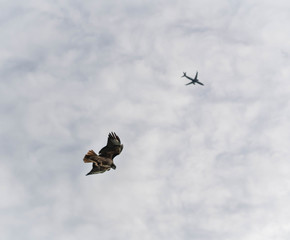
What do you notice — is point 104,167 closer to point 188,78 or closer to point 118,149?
point 118,149

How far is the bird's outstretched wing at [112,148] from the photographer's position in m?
23.2

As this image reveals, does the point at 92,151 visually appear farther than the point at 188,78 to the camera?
No

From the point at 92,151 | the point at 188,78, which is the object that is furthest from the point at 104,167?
the point at 188,78

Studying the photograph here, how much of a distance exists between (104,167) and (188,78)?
6847 inches

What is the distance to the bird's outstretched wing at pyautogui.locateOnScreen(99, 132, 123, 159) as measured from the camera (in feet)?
76.3

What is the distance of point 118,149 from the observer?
23.5 meters

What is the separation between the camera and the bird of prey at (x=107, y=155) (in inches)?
914

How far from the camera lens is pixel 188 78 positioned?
192 m

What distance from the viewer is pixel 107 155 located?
77.9 feet

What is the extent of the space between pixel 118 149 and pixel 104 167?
1791 millimetres

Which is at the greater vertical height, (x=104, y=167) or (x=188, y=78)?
(x=188, y=78)

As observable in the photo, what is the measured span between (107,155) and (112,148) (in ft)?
2.44

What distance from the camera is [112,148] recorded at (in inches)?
925

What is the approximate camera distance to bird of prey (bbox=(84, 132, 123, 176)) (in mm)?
23219
